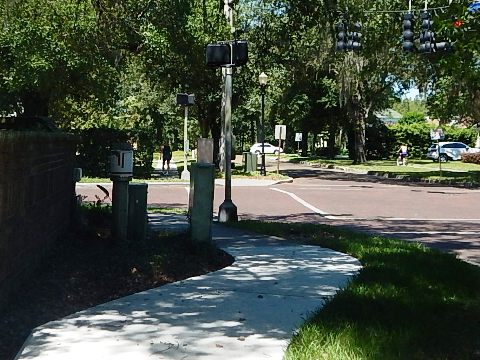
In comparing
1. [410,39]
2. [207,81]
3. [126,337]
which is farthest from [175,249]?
[207,81]

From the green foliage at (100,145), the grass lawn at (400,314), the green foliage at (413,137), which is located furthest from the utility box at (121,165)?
the green foliage at (413,137)

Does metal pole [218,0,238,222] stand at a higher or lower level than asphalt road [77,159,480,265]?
higher

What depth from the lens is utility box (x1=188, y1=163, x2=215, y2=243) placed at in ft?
28.9

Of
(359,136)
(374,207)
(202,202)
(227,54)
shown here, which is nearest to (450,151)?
(359,136)

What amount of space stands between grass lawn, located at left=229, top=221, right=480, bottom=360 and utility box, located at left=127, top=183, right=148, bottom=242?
2.95 meters

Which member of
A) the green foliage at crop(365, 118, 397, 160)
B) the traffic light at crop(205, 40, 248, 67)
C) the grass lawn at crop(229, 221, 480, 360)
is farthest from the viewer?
the green foliage at crop(365, 118, 397, 160)

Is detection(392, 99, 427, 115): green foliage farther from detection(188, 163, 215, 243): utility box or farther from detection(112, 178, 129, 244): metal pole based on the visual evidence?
detection(112, 178, 129, 244): metal pole

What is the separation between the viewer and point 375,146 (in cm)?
6372

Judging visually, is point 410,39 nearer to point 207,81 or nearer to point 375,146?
point 207,81

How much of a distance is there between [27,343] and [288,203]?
16.3 meters

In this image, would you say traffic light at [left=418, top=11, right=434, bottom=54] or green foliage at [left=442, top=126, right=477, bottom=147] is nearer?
traffic light at [left=418, top=11, right=434, bottom=54]

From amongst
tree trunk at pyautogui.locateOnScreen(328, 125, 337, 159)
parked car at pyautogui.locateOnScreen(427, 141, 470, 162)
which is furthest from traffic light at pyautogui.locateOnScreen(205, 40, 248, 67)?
parked car at pyautogui.locateOnScreen(427, 141, 470, 162)

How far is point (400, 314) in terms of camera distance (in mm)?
5680

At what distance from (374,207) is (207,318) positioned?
14588 mm
